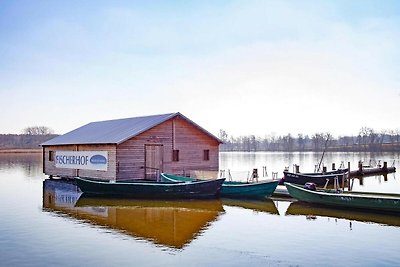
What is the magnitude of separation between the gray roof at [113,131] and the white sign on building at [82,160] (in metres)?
0.87

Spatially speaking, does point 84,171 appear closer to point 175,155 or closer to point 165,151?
point 165,151

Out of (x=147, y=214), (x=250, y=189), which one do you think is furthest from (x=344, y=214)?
(x=147, y=214)

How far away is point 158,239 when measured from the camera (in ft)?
48.8

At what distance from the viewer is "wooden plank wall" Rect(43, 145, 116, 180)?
3031 cm

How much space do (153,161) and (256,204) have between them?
10471 millimetres

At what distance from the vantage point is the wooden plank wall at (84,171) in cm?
A: 3031

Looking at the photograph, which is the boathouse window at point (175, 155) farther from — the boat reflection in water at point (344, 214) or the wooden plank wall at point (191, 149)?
the boat reflection in water at point (344, 214)

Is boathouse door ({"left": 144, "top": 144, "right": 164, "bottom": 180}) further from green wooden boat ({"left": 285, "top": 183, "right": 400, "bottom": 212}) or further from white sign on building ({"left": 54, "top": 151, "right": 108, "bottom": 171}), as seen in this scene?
green wooden boat ({"left": 285, "top": 183, "right": 400, "bottom": 212})

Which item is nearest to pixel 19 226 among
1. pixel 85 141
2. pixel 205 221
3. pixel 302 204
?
pixel 205 221

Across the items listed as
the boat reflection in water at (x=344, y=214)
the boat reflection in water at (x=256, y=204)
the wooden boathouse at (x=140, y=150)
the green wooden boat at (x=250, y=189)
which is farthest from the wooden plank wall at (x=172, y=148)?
the boat reflection in water at (x=344, y=214)

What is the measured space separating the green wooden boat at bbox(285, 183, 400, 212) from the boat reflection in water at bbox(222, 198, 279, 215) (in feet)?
5.64

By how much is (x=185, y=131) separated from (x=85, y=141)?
800cm

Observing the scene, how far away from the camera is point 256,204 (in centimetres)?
2391

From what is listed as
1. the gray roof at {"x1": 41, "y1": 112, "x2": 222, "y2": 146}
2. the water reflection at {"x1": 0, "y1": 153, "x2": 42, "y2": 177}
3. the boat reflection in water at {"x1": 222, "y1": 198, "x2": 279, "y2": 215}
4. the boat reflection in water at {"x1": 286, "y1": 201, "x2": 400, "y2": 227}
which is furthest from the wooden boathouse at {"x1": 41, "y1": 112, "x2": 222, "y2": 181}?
the water reflection at {"x1": 0, "y1": 153, "x2": 42, "y2": 177}
